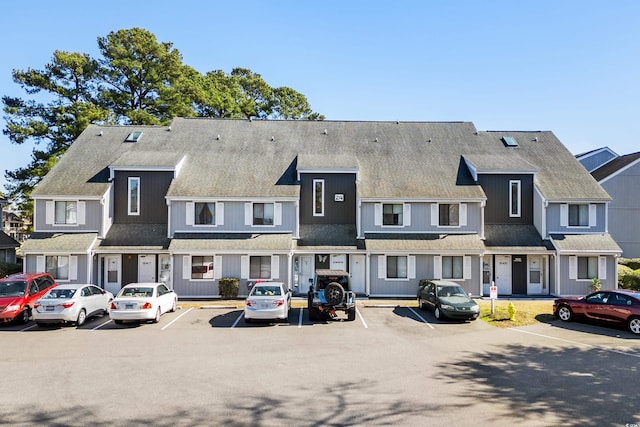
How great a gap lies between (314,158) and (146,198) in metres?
Result: 10.6

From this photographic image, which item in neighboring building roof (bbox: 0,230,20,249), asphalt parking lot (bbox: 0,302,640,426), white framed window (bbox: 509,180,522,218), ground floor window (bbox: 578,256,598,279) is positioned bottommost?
asphalt parking lot (bbox: 0,302,640,426)

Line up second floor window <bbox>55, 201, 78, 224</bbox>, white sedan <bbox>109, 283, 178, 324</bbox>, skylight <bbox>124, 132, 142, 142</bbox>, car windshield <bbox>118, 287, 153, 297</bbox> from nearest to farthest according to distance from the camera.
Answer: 1. white sedan <bbox>109, 283, 178, 324</bbox>
2. car windshield <bbox>118, 287, 153, 297</bbox>
3. second floor window <bbox>55, 201, 78, 224</bbox>
4. skylight <bbox>124, 132, 142, 142</bbox>

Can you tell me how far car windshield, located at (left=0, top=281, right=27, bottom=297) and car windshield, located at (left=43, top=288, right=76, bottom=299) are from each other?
1.69 metres

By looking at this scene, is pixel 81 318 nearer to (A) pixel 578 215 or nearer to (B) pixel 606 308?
(B) pixel 606 308

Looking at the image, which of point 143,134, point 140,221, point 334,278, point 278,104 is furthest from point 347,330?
point 278,104

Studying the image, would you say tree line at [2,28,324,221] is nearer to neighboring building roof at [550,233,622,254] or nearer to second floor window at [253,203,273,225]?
second floor window at [253,203,273,225]

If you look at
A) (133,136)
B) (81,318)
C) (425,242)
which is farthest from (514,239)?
(133,136)

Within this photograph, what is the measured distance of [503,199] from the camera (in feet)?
89.2

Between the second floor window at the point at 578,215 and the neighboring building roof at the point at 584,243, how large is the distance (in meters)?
0.83

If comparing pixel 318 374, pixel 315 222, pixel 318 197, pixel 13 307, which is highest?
pixel 318 197

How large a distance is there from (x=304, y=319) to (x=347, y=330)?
2.62m

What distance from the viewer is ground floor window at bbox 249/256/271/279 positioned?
80.6 ft

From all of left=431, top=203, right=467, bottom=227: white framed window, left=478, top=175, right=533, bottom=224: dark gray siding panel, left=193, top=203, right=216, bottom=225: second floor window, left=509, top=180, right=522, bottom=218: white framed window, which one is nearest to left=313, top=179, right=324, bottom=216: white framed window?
left=193, top=203, right=216, bottom=225: second floor window

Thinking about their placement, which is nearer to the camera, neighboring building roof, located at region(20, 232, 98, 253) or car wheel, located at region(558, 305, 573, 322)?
car wheel, located at region(558, 305, 573, 322)
